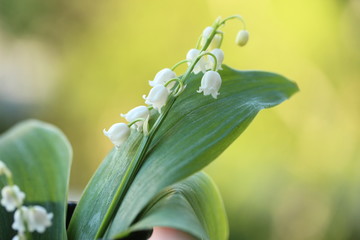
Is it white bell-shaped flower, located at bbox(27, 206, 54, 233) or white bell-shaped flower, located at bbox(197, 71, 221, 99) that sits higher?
white bell-shaped flower, located at bbox(197, 71, 221, 99)

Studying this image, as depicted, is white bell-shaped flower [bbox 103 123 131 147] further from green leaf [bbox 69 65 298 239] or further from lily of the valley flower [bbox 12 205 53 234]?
lily of the valley flower [bbox 12 205 53 234]

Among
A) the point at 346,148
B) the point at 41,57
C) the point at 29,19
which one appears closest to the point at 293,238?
the point at 346,148

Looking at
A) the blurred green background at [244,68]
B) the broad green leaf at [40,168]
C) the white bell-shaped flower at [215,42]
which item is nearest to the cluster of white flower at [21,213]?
the broad green leaf at [40,168]

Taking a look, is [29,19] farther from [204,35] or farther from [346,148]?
[204,35]

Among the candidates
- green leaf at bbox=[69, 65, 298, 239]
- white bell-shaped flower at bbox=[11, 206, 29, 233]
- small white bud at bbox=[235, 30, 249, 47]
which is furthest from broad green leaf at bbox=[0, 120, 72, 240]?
small white bud at bbox=[235, 30, 249, 47]

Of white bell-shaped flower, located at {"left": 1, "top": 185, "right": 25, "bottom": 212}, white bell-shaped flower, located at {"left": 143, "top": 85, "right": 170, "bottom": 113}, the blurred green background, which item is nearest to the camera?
white bell-shaped flower, located at {"left": 1, "top": 185, "right": 25, "bottom": 212}

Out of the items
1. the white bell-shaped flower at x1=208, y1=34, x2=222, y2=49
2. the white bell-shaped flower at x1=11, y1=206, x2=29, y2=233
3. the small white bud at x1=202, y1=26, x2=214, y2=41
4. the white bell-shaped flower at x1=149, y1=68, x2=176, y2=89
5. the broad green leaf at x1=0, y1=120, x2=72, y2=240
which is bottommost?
the broad green leaf at x1=0, y1=120, x2=72, y2=240

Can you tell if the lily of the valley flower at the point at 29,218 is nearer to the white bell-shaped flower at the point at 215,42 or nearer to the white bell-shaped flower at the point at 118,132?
the white bell-shaped flower at the point at 118,132
